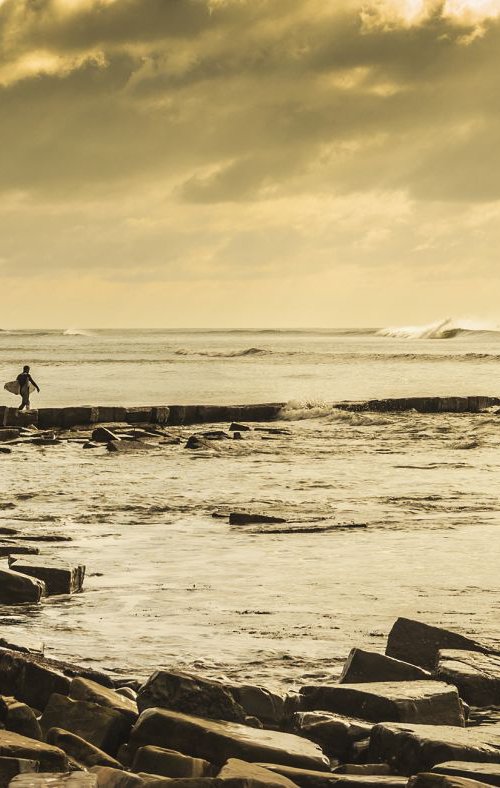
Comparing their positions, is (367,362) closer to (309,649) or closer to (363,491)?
(363,491)

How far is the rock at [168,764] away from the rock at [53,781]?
43cm

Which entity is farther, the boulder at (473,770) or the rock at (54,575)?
the rock at (54,575)

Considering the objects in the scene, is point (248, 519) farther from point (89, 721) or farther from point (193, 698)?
point (89, 721)

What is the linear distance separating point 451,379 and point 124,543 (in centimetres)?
4382

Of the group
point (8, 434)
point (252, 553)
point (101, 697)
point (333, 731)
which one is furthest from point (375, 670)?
point (8, 434)

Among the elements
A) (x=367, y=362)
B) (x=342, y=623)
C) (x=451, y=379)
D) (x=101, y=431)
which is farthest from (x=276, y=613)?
(x=367, y=362)

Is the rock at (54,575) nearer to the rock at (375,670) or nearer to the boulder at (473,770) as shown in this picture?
the rock at (375,670)

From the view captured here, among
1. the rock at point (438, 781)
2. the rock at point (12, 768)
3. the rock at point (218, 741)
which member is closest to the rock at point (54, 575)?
the rock at point (218, 741)

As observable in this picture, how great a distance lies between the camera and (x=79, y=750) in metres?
4.63

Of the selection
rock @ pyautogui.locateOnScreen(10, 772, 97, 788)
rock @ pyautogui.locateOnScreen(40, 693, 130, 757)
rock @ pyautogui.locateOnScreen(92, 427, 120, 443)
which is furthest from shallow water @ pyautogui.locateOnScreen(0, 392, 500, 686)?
rock @ pyautogui.locateOnScreen(10, 772, 97, 788)

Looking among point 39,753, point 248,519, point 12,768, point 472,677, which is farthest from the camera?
point 248,519

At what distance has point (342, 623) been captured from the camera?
757 cm

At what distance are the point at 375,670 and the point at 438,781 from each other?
165 centimetres

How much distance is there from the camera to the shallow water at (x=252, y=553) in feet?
23.0
